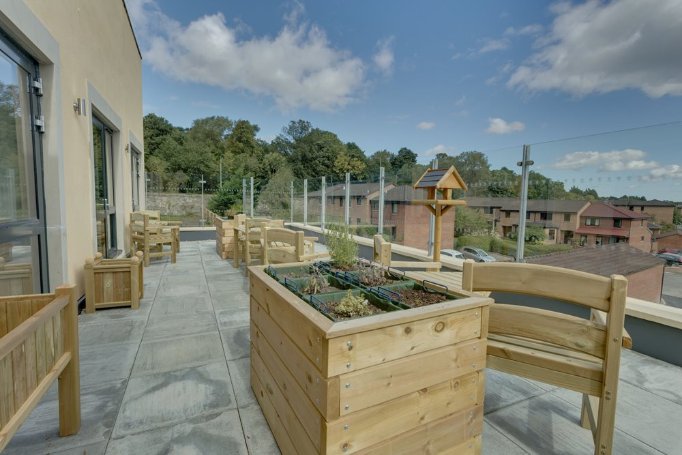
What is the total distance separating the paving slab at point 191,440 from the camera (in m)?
1.52

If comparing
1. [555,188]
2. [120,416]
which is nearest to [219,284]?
[120,416]

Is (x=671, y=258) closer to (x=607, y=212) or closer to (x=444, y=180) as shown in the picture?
(x=607, y=212)

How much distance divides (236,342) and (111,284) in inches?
68.8

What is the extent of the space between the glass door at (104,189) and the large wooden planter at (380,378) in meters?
4.31

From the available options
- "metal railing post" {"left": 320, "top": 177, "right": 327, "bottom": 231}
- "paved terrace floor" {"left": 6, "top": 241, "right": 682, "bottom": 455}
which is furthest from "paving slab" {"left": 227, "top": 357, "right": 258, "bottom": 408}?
"metal railing post" {"left": 320, "top": 177, "right": 327, "bottom": 231}

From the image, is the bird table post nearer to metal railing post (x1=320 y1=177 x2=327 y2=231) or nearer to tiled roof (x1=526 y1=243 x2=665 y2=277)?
tiled roof (x1=526 y1=243 x2=665 y2=277)

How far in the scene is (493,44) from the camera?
18.3 metres

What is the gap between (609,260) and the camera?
2.98 m

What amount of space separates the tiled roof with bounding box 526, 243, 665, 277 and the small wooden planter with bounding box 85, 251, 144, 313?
13.9ft

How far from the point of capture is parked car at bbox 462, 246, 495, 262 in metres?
3.90

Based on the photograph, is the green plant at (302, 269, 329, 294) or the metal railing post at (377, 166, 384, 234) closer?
the green plant at (302, 269, 329, 294)

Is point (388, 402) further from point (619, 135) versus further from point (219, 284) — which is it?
point (219, 284)

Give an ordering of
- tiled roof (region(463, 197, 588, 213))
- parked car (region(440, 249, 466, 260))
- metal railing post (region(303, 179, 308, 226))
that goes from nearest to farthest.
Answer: tiled roof (region(463, 197, 588, 213)) → parked car (region(440, 249, 466, 260)) → metal railing post (region(303, 179, 308, 226))

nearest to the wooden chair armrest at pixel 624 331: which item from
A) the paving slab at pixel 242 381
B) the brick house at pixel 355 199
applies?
the paving slab at pixel 242 381
